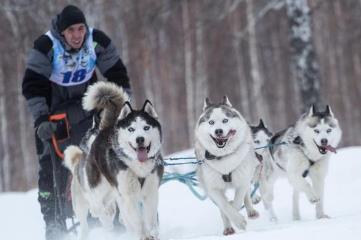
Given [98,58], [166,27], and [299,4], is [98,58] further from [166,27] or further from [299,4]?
[166,27]

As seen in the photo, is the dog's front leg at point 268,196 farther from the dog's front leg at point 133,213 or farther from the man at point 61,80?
the dog's front leg at point 133,213

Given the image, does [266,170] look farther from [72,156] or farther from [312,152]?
[72,156]

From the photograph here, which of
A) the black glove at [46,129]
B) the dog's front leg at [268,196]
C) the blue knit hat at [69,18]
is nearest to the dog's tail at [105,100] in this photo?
the black glove at [46,129]

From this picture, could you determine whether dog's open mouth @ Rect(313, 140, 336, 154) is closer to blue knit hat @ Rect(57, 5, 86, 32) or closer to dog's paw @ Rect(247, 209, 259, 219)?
dog's paw @ Rect(247, 209, 259, 219)

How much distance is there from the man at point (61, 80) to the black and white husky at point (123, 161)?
27 cm

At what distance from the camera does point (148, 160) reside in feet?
10.7

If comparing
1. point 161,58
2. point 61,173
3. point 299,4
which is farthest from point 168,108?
point 61,173

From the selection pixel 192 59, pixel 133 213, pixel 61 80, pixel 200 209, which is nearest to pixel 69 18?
pixel 61 80

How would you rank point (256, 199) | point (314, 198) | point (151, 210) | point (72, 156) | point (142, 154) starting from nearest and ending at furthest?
point (142, 154), point (151, 210), point (72, 156), point (314, 198), point (256, 199)

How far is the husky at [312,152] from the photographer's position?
396cm

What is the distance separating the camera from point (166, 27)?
55.0 feet

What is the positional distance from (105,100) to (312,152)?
4.63 ft

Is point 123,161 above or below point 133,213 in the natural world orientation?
above

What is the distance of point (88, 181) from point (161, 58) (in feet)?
45.0
